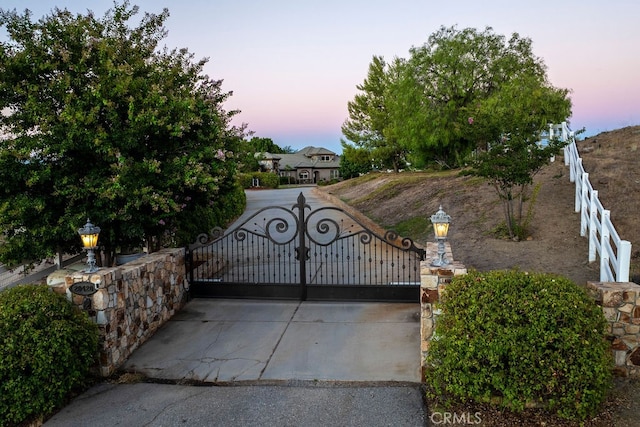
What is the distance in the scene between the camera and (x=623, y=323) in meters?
4.32

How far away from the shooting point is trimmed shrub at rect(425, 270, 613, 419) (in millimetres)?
3574

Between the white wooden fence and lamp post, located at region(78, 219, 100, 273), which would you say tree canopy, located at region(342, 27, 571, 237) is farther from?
lamp post, located at region(78, 219, 100, 273)

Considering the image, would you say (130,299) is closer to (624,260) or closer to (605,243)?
(624,260)

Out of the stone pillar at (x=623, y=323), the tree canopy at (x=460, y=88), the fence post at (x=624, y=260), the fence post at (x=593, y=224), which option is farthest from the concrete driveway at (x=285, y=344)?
the tree canopy at (x=460, y=88)

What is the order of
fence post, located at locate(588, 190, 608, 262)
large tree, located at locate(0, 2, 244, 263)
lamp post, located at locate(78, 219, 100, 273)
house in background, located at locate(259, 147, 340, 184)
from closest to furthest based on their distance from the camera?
lamp post, located at locate(78, 219, 100, 273) → large tree, located at locate(0, 2, 244, 263) → fence post, located at locate(588, 190, 608, 262) → house in background, located at locate(259, 147, 340, 184)

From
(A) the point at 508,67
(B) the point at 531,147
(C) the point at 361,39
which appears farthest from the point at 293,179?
(B) the point at 531,147

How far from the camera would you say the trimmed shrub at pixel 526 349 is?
357cm

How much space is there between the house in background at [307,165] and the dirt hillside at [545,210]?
45.7 m

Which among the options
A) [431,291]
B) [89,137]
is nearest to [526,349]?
[431,291]

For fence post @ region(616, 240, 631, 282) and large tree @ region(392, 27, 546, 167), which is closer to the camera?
fence post @ region(616, 240, 631, 282)

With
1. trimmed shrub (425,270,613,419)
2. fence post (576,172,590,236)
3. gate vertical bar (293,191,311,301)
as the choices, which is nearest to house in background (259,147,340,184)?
fence post (576,172,590,236)
